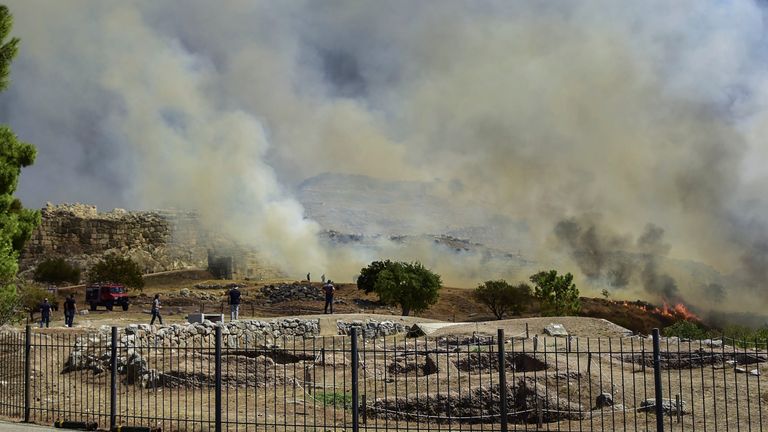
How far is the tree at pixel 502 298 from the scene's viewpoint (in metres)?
60.9

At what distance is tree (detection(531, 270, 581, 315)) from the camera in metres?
53.8

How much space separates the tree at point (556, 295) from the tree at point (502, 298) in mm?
5826

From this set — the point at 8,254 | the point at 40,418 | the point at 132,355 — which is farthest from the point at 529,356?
the point at 8,254

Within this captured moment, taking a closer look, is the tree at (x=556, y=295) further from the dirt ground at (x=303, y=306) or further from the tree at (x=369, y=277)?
the tree at (x=369, y=277)

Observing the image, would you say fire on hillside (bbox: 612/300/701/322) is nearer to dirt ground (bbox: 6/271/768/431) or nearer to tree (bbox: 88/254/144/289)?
tree (bbox: 88/254/144/289)

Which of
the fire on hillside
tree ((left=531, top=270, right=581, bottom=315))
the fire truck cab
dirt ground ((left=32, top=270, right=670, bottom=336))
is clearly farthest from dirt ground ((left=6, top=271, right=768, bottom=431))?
the fire on hillside

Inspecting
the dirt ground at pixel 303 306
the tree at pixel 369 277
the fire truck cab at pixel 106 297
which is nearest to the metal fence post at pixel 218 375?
the dirt ground at pixel 303 306

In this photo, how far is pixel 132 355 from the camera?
21734 millimetres

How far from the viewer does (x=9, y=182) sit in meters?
21.6

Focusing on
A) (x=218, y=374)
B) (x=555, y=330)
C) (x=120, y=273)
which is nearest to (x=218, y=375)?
(x=218, y=374)

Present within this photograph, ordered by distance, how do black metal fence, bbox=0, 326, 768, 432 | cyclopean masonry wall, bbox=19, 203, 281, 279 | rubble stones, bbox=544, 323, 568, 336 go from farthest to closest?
cyclopean masonry wall, bbox=19, 203, 281, 279 → rubble stones, bbox=544, 323, 568, 336 → black metal fence, bbox=0, 326, 768, 432

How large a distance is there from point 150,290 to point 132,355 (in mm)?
56027

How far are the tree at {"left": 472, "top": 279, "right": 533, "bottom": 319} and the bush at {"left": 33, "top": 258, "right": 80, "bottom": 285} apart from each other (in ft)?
139

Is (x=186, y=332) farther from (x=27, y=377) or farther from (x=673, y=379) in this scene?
(x=673, y=379)
